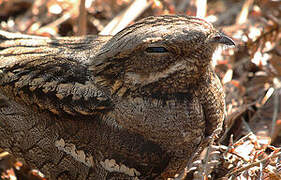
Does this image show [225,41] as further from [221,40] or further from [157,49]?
[157,49]

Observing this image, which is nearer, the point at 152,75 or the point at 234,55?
the point at 152,75

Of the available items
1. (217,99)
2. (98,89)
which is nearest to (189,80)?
(217,99)

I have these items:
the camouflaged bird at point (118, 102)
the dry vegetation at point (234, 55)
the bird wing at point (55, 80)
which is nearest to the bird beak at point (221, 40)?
the camouflaged bird at point (118, 102)

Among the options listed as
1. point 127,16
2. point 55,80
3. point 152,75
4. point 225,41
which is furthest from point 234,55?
point 55,80

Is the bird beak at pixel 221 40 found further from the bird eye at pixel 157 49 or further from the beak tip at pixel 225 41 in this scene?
the bird eye at pixel 157 49

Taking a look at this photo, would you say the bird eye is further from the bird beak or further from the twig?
the twig

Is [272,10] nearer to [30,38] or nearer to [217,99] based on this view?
[217,99]
